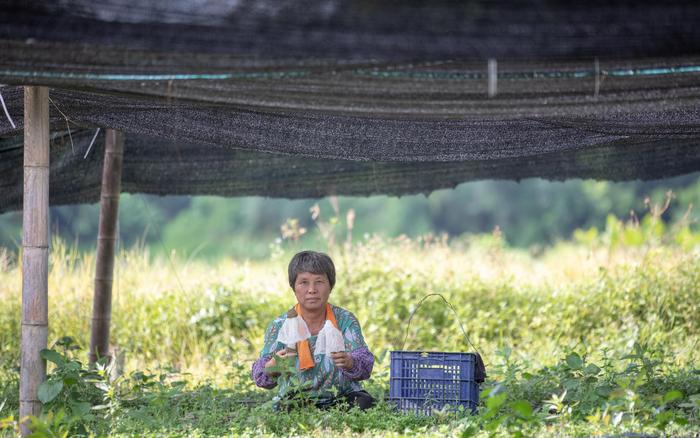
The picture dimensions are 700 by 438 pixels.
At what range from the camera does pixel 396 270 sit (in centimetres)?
947

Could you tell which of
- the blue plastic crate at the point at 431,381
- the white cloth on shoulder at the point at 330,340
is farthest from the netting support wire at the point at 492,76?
the white cloth on shoulder at the point at 330,340

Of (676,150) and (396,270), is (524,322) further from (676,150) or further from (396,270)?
(676,150)

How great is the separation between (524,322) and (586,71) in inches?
228

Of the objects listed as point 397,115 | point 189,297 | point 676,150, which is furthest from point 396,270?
point 397,115

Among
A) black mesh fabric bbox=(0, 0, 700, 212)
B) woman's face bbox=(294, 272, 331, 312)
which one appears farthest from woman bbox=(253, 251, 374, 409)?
black mesh fabric bbox=(0, 0, 700, 212)

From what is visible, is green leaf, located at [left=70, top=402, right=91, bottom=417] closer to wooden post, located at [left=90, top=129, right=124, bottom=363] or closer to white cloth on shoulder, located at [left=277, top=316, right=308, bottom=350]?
white cloth on shoulder, located at [left=277, top=316, right=308, bottom=350]

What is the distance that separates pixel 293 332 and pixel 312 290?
0.24m

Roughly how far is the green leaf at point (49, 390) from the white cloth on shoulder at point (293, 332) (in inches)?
47.7

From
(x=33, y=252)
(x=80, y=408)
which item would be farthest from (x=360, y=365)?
(x=33, y=252)

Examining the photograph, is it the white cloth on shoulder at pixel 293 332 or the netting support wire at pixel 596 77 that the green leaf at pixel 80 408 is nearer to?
the white cloth on shoulder at pixel 293 332

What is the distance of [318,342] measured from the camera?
16.5 feet

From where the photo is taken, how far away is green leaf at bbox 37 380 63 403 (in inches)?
167

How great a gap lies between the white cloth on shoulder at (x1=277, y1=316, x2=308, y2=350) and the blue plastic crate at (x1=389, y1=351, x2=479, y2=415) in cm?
51

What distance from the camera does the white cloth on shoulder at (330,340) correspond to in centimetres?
494
